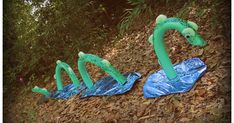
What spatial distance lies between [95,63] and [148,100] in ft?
1.63

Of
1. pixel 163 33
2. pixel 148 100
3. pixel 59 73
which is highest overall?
pixel 163 33

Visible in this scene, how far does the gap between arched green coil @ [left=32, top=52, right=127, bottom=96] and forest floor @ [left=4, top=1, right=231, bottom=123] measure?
47 mm

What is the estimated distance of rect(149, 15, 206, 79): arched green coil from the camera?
2.81 metres

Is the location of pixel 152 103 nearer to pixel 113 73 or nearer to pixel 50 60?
pixel 113 73

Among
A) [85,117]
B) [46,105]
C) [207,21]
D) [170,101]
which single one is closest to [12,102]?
[46,105]

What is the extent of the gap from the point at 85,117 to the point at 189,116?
80cm

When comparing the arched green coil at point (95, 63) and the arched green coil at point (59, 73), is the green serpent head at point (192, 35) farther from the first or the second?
the arched green coil at point (59, 73)

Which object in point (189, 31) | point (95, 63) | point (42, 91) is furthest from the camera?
point (42, 91)

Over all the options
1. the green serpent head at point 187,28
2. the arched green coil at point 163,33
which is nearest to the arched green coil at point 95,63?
the arched green coil at point 163,33

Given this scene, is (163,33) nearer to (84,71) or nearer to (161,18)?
(161,18)

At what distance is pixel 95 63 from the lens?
3.25 metres

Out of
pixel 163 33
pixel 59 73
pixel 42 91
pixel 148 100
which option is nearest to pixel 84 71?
pixel 59 73

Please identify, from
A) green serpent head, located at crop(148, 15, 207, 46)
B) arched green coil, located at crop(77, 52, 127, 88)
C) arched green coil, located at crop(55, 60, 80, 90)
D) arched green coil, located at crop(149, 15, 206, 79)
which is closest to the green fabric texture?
arched green coil, located at crop(55, 60, 80, 90)

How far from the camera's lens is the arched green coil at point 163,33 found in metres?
2.81
